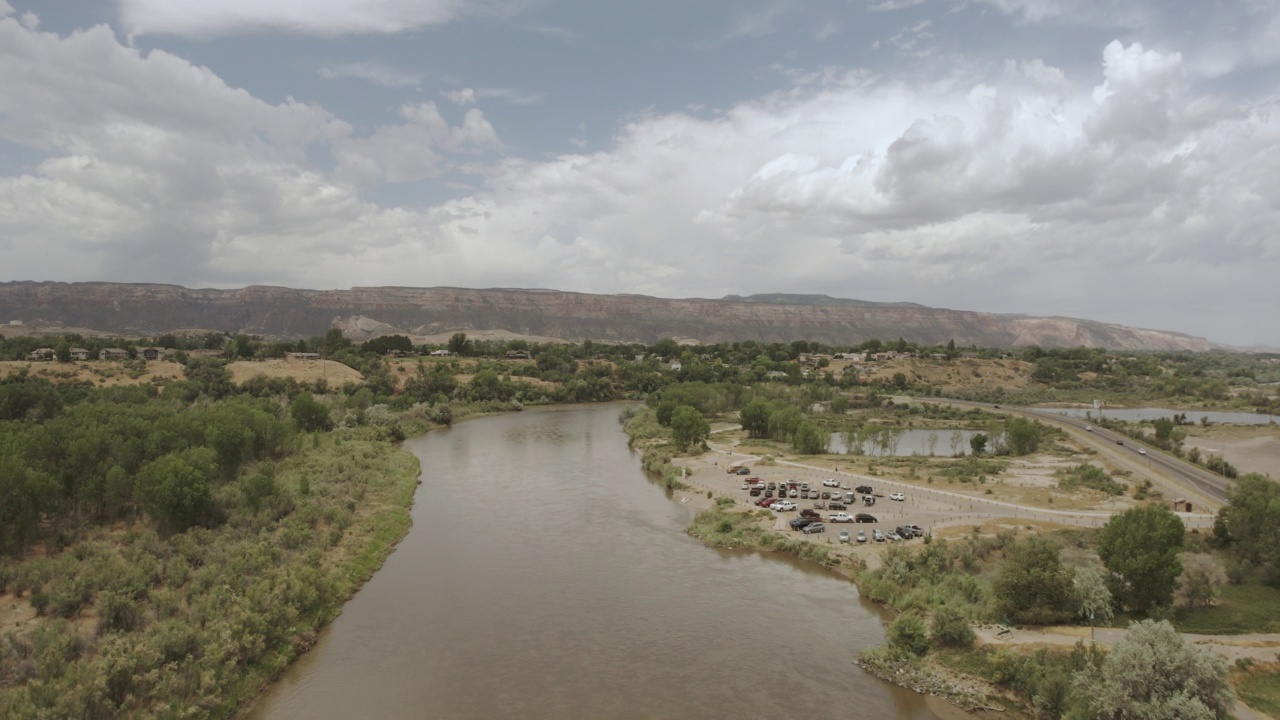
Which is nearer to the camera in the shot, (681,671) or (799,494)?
(681,671)

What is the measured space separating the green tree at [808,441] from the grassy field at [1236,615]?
39676 mm

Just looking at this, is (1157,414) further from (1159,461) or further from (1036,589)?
(1036,589)

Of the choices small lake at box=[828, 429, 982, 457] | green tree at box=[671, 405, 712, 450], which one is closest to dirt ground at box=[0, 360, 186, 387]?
green tree at box=[671, 405, 712, 450]

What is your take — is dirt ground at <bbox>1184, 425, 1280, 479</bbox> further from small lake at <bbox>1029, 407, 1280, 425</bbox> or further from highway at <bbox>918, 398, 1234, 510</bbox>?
A: small lake at <bbox>1029, 407, 1280, 425</bbox>

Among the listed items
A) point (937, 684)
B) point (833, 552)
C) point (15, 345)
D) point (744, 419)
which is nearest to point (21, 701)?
point (937, 684)

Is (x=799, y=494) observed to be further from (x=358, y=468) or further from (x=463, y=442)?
(x=463, y=442)

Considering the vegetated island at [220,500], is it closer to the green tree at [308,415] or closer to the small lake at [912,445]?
the green tree at [308,415]

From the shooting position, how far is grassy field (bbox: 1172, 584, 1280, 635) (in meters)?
26.5

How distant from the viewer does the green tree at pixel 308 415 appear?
69.8m

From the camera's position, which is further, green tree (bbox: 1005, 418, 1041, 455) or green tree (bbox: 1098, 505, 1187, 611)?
green tree (bbox: 1005, 418, 1041, 455)

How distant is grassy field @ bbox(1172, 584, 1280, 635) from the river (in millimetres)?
11140

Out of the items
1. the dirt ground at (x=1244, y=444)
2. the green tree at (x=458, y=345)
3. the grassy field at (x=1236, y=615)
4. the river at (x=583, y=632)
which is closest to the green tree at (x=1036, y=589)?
the grassy field at (x=1236, y=615)

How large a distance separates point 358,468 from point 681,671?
1466 inches

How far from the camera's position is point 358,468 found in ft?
180
